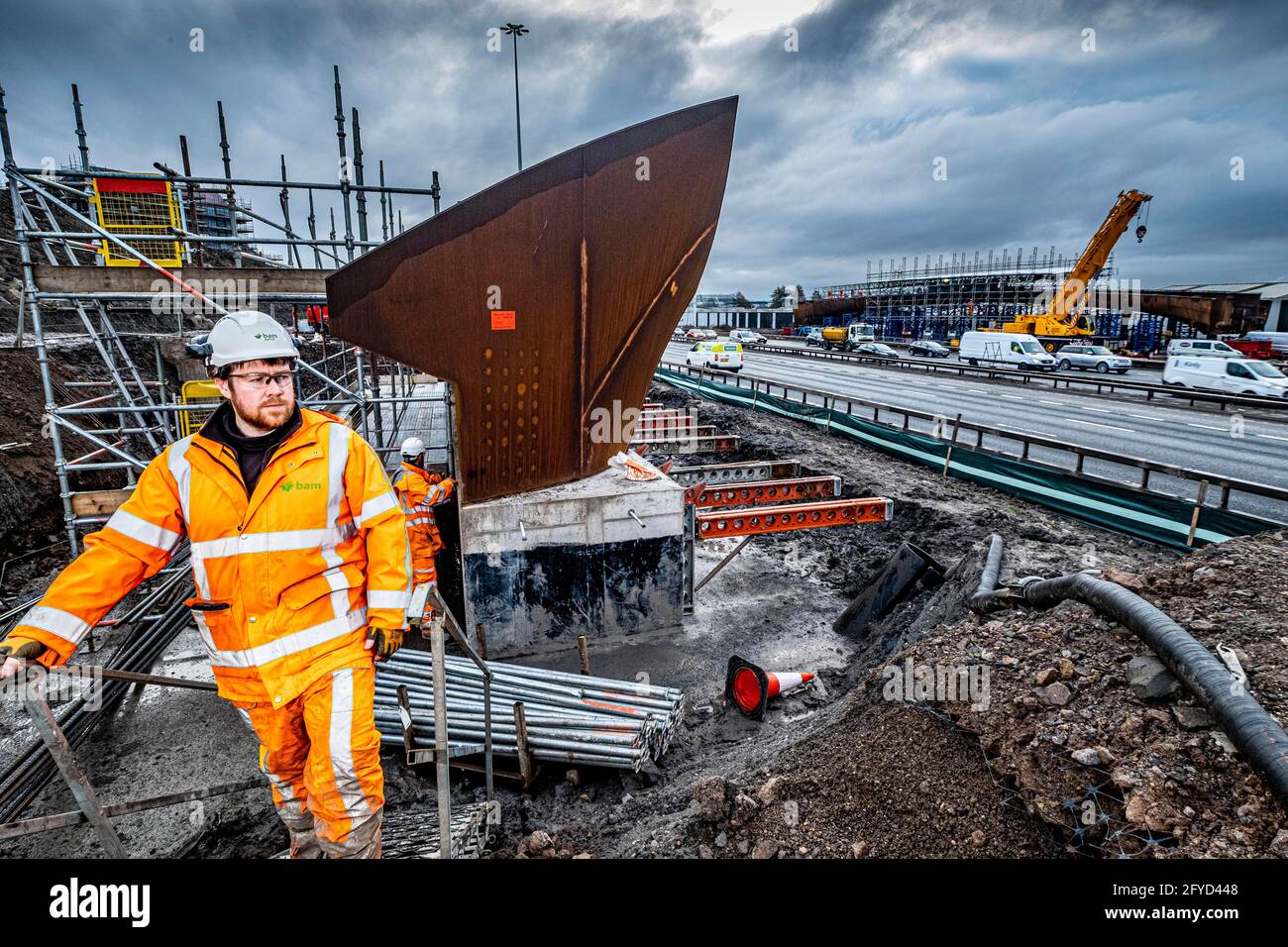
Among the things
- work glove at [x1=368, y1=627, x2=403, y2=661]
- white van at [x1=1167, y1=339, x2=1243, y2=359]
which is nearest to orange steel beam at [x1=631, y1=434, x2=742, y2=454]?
work glove at [x1=368, y1=627, x2=403, y2=661]

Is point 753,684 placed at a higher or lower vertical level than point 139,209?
lower

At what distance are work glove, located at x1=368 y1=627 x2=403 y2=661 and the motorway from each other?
38.8 ft

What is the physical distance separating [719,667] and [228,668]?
450cm

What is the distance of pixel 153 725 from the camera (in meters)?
5.12

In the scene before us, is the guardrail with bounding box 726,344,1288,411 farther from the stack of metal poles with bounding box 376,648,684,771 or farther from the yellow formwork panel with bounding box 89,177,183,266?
the yellow formwork panel with bounding box 89,177,183,266

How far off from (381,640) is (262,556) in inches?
23.9

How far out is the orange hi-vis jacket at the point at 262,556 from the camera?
2.67 metres

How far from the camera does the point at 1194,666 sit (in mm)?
3059

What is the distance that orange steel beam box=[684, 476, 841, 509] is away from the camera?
825cm

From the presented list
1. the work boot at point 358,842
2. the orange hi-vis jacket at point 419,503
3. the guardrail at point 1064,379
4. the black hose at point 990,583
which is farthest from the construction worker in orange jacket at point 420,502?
the guardrail at point 1064,379

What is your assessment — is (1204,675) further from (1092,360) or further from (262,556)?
(1092,360)

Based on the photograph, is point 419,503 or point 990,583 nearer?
point 990,583
